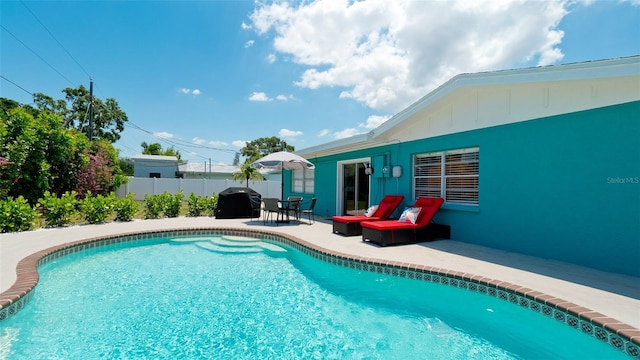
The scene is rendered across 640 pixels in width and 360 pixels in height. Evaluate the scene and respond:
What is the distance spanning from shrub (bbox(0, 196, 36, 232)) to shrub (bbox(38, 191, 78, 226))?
0.50 m

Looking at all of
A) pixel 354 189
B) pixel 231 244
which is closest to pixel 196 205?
pixel 231 244

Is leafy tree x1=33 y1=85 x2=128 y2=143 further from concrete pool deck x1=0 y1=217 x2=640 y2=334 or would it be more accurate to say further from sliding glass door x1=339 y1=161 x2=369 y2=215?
sliding glass door x1=339 y1=161 x2=369 y2=215

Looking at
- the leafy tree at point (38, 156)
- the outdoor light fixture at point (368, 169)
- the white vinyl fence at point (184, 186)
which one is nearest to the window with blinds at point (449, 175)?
the outdoor light fixture at point (368, 169)

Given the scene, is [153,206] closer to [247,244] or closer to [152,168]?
[247,244]

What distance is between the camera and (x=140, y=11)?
1195 cm

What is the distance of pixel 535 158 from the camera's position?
5941 millimetres

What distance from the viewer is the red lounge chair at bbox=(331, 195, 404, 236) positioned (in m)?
8.24

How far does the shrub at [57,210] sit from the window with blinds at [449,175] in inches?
431

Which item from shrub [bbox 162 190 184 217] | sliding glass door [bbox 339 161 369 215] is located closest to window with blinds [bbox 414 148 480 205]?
sliding glass door [bbox 339 161 369 215]

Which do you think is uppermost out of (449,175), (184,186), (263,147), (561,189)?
(263,147)

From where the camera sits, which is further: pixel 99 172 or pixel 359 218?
pixel 99 172

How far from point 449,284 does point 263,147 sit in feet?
149

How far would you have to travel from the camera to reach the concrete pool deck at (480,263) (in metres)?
3.65

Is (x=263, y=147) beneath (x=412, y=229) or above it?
above
